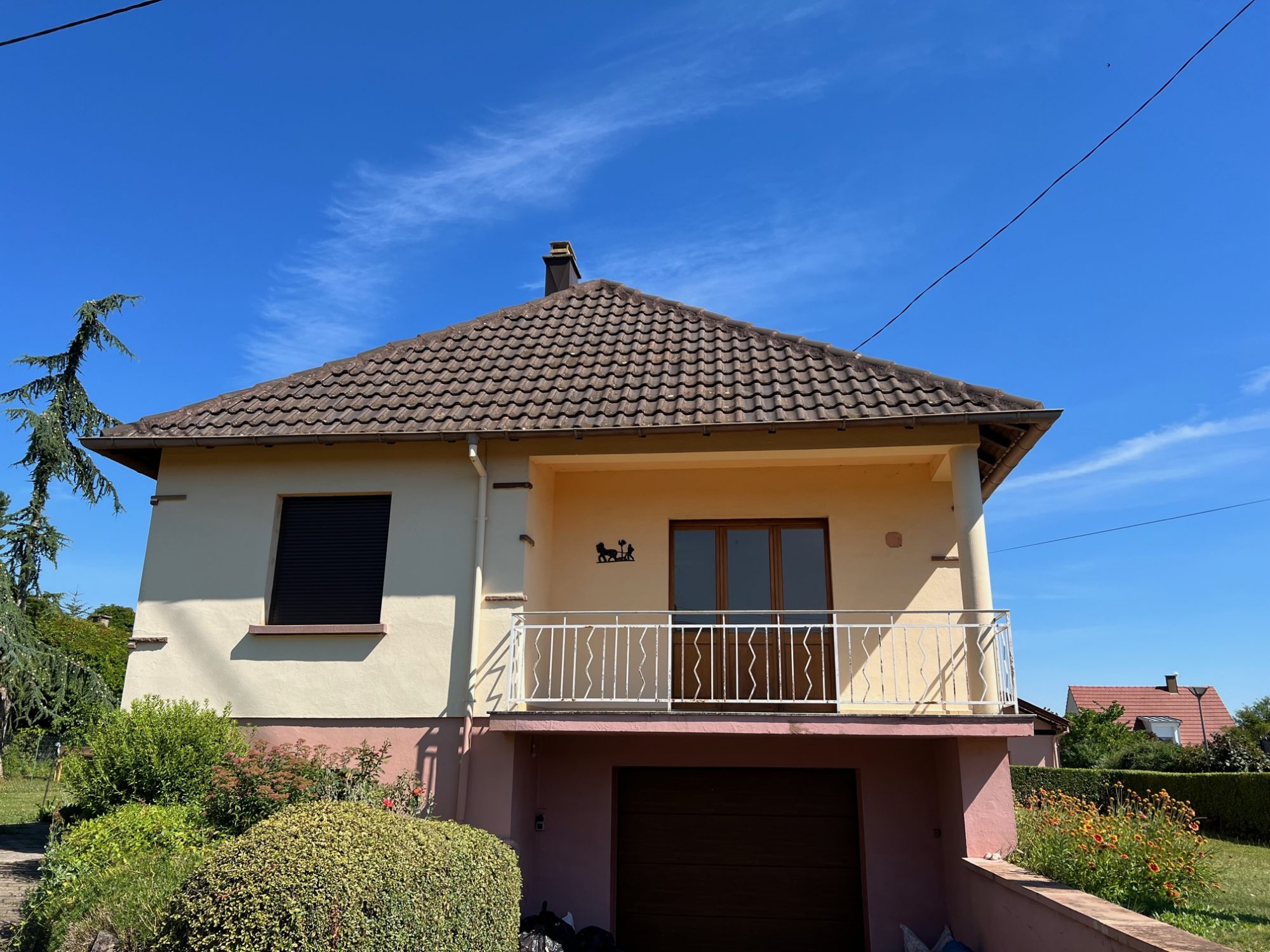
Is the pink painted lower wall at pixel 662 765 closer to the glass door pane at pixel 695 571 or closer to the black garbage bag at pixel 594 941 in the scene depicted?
the black garbage bag at pixel 594 941

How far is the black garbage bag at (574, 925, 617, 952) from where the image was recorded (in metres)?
8.70

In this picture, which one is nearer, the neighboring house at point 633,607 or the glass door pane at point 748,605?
the neighboring house at point 633,607

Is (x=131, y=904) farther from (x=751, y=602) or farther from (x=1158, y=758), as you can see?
(x=1158, y=758)

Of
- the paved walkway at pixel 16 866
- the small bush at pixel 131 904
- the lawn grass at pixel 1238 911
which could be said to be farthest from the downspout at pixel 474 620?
the lawn grass at pixel 1238 911

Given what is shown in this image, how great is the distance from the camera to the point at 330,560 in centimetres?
991

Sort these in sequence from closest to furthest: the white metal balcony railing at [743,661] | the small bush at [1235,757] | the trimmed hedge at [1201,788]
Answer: the white metal balcony railing at [743,661] < the trimmed hedge at [1201,788] < the small bush at [1235,757]

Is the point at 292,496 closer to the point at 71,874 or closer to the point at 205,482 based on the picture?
the point at 205,482

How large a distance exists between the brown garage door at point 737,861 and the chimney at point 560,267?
23.9ft

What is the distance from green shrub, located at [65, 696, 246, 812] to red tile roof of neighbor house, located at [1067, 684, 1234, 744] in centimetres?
4486

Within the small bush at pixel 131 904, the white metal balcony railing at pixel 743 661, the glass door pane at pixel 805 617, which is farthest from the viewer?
the glass door pane at pixel 805 617

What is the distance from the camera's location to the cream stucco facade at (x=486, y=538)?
9.38 m

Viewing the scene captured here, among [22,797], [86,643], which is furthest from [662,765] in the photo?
[86,643]

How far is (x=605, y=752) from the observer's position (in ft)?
32.6

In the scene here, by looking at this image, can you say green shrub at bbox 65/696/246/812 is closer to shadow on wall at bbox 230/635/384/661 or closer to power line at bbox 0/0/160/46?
shadow on wall at bbox 230/635/384/661
